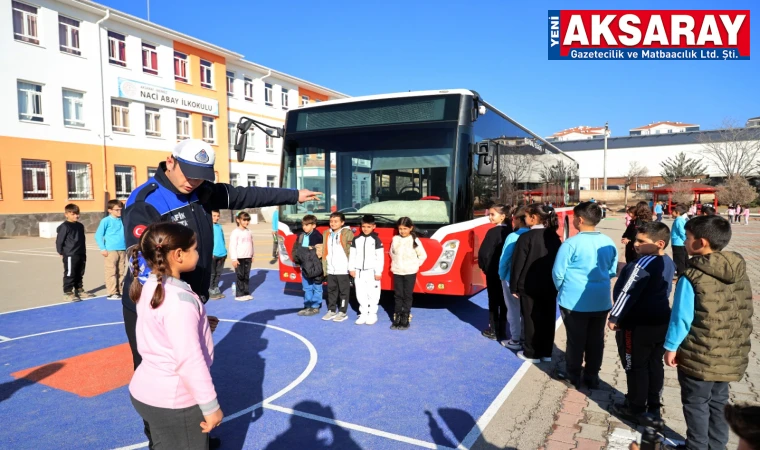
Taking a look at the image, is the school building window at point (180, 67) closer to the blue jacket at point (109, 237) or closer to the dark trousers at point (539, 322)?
the blue jacket at point (109, 237)

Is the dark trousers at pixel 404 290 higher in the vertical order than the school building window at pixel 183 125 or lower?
lower

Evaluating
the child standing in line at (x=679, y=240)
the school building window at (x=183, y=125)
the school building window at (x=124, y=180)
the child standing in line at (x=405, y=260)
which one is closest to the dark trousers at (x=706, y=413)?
the child standing in line at (x=405, y=260)

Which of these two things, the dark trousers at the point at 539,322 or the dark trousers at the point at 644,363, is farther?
the dark trousers at the point at 539,322

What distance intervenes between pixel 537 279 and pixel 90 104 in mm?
28245

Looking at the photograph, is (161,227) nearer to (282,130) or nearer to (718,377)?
(718,377)

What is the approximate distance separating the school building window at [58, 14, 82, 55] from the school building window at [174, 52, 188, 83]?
6392 millimetres

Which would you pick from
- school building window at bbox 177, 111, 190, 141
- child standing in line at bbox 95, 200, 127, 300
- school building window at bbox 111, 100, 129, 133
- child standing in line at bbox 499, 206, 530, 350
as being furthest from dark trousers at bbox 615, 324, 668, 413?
school building window at bbox 177, 111, 190, 141

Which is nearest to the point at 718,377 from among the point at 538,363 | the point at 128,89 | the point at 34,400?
the point at 538,363

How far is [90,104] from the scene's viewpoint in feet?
86.2

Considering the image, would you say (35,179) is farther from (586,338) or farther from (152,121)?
(586,338)

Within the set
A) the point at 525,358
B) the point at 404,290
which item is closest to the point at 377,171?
the point at 404,290

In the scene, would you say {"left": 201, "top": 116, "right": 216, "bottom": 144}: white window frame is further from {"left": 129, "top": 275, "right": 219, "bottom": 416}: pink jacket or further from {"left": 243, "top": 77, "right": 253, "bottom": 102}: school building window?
{"left": 129, "top": 275, "right": 219, "bottom": 416}: pink jacket

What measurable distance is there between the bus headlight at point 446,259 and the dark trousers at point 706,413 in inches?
155

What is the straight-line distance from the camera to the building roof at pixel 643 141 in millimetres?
70375
